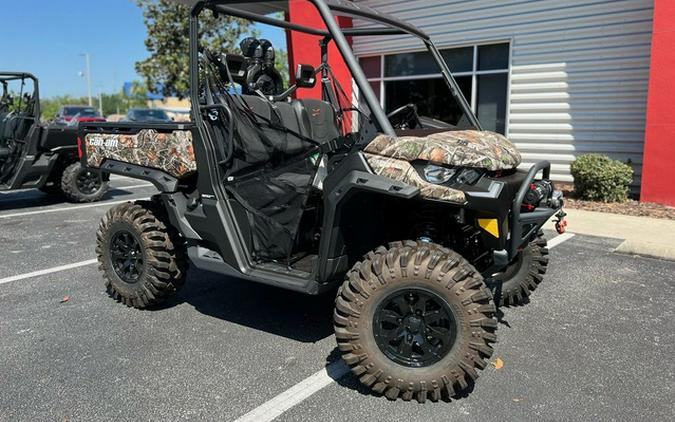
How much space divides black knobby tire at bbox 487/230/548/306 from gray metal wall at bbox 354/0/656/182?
6.21 meters

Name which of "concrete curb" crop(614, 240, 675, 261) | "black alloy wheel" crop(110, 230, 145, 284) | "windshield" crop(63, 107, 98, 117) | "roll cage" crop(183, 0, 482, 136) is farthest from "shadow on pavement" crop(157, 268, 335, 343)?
"windshield" crop(63, 107, 98, 117)

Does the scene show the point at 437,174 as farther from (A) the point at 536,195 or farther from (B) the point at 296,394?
(B) the point at 296,394

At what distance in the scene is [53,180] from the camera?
955 cm

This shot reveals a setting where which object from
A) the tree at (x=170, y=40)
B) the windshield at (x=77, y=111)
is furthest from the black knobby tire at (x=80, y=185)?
the windshield at (x=77, y=111)

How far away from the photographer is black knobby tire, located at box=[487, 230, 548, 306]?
4.32 m

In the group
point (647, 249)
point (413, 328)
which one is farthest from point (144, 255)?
point (647, 249)

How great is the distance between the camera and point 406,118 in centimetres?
432

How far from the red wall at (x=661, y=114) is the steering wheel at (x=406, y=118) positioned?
225 inches

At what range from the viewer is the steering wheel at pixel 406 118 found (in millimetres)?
4172

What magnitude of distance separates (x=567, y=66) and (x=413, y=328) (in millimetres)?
8491

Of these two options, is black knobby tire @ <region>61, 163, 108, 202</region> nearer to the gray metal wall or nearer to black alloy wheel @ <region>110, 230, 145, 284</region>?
black alloy wheel @ <region>110, 230, 145, 284</region>

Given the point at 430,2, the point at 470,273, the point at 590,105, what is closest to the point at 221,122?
the point at 470,273

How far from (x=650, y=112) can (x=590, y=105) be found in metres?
1.56

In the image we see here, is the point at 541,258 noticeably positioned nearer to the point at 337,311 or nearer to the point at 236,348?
the point at 337,311
